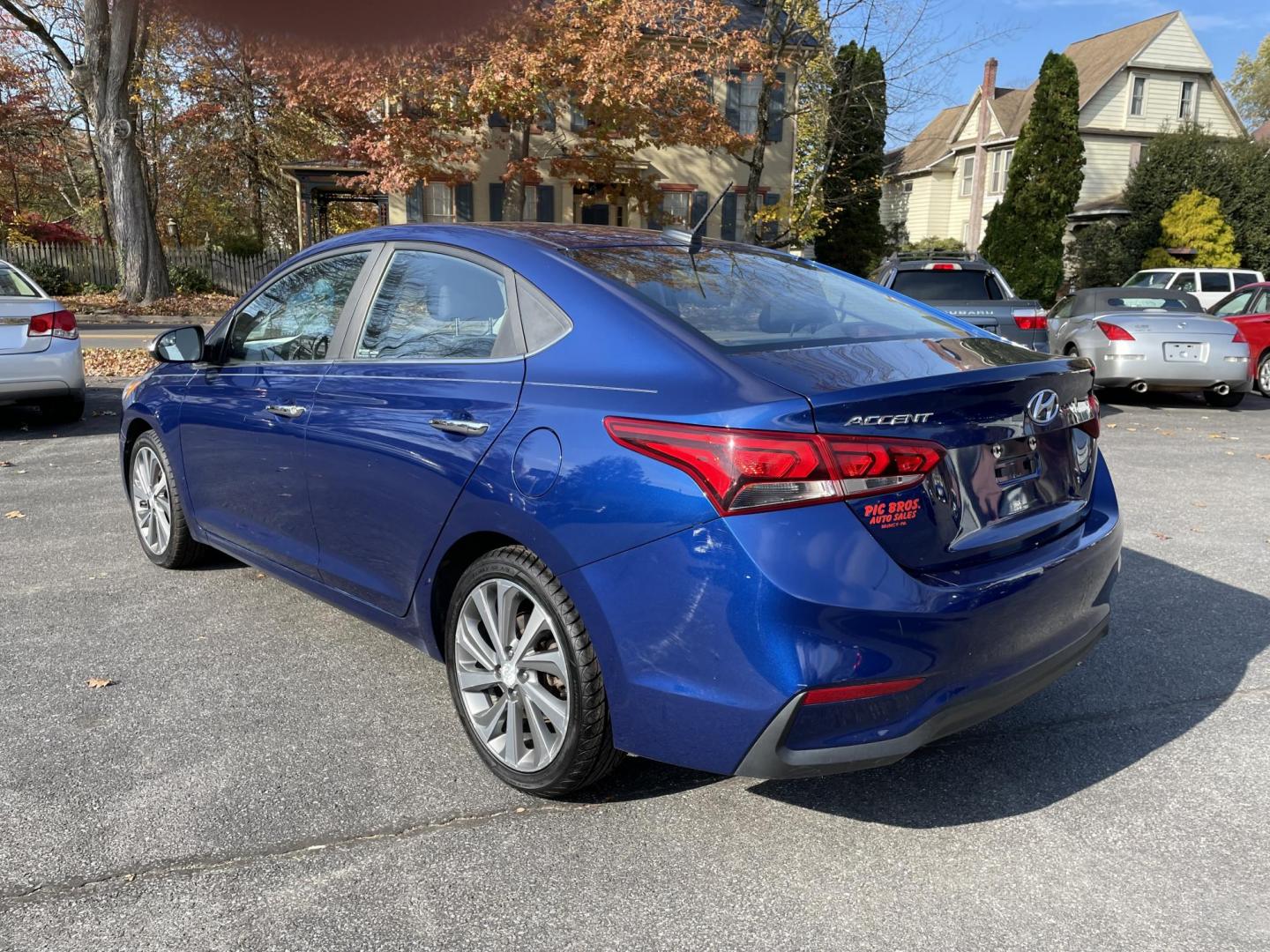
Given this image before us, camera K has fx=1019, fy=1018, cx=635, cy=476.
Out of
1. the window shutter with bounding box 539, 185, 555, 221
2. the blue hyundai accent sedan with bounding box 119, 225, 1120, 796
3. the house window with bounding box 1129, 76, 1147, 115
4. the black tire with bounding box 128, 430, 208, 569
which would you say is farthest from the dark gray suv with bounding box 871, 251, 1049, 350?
the house window with bounding box 1129, 76, 1147, 115

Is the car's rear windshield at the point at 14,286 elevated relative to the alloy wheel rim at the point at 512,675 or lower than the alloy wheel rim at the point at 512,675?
elevated

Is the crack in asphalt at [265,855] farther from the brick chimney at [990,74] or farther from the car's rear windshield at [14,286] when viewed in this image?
the brick chimney at [990,74]

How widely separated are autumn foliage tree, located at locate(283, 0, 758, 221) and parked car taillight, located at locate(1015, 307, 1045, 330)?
1209 centimetres

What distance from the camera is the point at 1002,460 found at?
275 cm

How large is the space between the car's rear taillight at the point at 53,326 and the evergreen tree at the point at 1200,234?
1205 inches

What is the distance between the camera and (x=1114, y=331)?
11.6 metres

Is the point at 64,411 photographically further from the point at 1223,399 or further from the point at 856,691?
the point at 1223,399

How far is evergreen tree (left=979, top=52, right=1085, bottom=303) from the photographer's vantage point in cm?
3309

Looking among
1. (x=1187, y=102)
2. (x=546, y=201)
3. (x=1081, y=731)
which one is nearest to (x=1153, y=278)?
(x=546, y=201)

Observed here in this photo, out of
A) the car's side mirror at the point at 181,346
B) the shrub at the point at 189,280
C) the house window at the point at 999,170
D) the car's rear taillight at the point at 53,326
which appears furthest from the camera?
the house window at the point at 999,170

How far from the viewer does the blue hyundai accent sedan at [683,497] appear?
2.42 metres

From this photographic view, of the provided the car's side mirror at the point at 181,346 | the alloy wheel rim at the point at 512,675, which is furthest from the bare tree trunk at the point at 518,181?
the alloy wheel rim at the point at 512,675

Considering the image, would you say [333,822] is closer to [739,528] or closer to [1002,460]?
[739,528]

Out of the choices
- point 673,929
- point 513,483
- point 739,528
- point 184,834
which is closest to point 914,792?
point 673,929
